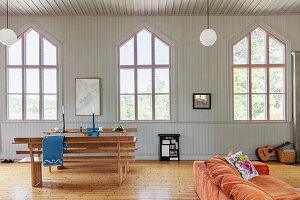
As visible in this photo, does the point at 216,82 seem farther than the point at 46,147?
Yes

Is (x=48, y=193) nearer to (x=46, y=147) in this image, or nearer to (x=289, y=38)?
(x=46, y=147)

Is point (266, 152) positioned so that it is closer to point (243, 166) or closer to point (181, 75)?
point (181, 75)

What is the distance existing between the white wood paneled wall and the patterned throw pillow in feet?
9.13

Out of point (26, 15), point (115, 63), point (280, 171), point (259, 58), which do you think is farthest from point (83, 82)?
point (280, 171)

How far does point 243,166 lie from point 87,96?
4.19m

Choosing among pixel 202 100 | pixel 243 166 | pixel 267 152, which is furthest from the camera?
pixel 202 100

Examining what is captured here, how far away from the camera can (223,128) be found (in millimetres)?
6059

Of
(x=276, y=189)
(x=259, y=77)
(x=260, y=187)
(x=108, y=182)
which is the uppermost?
(x=259, y=77)

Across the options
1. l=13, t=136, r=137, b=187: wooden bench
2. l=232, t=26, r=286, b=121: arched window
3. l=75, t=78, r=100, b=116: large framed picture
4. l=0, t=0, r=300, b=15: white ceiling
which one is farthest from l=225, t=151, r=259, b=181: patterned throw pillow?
l=75, t=78, r=100, b=116: large framed picture

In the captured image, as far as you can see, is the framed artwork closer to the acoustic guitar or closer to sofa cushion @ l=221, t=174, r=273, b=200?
the acoustic guitar

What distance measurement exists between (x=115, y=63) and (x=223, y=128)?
3.14m

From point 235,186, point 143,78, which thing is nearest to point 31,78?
point 143,78

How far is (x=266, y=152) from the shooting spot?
5863 millimetres

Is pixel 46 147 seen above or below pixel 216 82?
below
